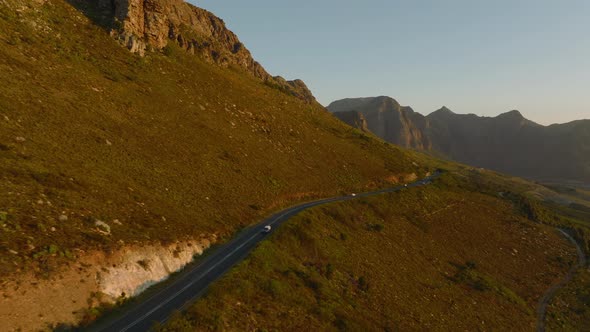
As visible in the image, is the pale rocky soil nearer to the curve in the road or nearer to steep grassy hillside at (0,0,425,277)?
steep grassy hillside at (0,0,425,277)

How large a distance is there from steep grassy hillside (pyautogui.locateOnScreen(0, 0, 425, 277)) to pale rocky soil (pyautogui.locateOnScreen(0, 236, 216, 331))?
92 centimetres

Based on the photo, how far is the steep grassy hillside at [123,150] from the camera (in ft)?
83.0

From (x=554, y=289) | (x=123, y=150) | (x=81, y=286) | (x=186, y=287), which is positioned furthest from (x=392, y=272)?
(x=123, y=150)

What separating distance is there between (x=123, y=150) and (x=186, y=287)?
22146 millimetres

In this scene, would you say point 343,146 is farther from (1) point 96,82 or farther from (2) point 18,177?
(2) point 18,177

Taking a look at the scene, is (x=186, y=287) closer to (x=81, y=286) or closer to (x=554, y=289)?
(x=81, y=286)

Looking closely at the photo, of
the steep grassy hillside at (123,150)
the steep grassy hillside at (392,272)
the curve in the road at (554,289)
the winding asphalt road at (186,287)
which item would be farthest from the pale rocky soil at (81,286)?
the curve in the road at (554,289)

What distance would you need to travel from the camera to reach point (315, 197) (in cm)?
6150

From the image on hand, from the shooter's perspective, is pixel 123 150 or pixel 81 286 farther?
pixel 123 150

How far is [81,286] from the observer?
21047 mm

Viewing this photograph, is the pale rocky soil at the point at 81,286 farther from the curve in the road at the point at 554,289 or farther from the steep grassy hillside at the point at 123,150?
the curve in the road at the point at 554,289

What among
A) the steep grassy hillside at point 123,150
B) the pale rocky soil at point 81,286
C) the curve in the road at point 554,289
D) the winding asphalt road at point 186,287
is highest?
the steep grassy hillside at point 123,150

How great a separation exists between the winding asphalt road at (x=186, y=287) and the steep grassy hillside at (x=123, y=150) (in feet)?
10.0

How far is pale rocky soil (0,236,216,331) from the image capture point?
58.0 ft
